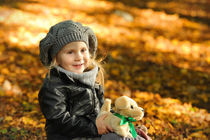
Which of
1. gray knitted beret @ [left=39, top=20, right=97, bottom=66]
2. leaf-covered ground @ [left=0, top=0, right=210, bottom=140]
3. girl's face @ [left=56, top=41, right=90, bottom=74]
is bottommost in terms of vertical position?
leaf-covered ground @ [left=0, top=0, right=210, bottom=140]

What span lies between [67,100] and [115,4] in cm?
752

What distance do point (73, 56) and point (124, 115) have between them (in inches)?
27.5

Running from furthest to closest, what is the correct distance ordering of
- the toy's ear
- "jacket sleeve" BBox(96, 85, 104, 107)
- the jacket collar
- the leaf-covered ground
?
the leaf-covered ground, "jacket sleeve" BBox(96, 85, 104, 107), the jacket collar, the toy's ear

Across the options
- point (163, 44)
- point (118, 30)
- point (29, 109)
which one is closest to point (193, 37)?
point (163, 44)

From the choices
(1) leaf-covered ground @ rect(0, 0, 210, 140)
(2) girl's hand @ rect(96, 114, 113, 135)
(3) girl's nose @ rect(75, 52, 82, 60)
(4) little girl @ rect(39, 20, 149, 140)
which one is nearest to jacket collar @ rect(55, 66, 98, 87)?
(4) little girl @ rect(39, 20, 149, 140)

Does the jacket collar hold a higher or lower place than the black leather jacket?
higher

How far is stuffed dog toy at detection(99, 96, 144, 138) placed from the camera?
207 cm

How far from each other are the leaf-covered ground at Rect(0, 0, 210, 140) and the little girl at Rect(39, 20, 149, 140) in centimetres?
60

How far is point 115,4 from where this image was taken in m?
9.37

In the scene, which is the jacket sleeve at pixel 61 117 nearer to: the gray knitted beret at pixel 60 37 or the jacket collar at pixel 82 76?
the jacket collar at pixel 82 76

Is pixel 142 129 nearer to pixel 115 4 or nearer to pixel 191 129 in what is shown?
pixel 191 129

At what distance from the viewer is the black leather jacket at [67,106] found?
7.36 ft

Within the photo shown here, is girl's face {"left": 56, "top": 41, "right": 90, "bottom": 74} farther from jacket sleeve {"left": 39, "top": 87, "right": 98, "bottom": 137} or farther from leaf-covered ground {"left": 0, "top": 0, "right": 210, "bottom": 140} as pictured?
leaf-covered ground {"left": 0, "top": 0, "right": 210, "bottom": 140}

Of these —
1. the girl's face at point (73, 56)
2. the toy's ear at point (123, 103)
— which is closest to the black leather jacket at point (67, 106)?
the girl's face at point (73, 56)
